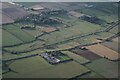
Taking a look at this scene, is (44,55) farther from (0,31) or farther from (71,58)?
(0,31)

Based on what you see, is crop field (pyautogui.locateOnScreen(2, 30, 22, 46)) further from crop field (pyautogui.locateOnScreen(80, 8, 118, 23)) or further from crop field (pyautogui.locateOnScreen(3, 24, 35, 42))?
crop field (pyautogui.locateOnScreen(80, 8, 118, 23))

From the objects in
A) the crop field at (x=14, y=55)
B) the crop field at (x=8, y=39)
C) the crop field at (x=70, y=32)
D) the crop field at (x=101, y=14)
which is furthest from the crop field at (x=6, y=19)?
the crop field at (x=101, y=14)

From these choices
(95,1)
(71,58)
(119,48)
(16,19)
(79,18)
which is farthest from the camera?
(95,1)

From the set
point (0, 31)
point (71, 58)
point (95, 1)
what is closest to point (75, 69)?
point (71, 58)

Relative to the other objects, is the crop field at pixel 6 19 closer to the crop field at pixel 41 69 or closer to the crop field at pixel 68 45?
the crop field at pixel 68 45

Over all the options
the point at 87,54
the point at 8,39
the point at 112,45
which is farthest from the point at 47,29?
the point at 112,45

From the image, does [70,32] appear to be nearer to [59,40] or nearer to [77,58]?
[59,40]
